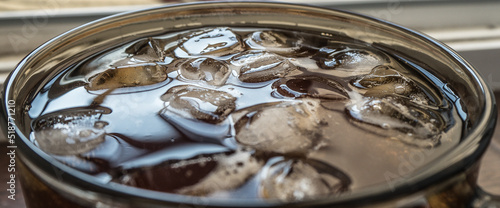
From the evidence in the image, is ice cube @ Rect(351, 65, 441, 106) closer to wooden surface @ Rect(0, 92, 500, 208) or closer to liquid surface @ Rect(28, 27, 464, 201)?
liquid surface @ Rect(28, 27, 464, 201)

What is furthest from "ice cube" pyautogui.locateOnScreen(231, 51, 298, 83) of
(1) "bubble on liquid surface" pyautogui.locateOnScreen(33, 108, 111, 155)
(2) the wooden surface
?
(2) the wooden surface

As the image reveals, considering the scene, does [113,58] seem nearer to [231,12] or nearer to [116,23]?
[116,23]

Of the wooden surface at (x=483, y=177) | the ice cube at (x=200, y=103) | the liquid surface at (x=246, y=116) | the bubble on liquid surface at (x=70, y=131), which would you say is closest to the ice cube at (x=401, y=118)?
the liquid surface at (x=246, y=116)

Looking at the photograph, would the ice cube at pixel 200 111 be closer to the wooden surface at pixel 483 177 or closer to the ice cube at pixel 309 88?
the ice cube at pixel 309 88

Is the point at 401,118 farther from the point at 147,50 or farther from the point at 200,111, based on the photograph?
the point at 147,50

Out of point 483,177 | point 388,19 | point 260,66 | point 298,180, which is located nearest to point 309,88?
point 260,66
